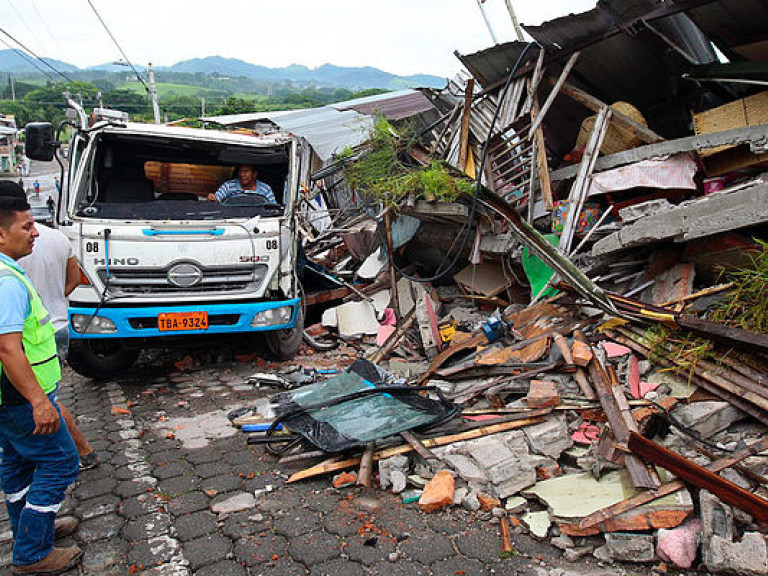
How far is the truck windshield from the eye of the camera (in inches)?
222

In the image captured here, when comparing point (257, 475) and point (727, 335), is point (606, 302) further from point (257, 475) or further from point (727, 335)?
point (257, 475)

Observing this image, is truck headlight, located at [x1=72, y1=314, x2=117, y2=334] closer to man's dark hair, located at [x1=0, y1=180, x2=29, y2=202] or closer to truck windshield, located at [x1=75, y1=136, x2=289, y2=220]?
truck windshield, located at [x1=75, y1=136, x2=289, y2=220]

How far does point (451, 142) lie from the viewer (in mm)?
7918

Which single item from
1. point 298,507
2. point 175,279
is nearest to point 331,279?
point 175,279

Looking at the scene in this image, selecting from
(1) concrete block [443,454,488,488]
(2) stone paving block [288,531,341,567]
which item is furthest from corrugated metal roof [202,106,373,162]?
(2) stone paving block [288,531,341,567]

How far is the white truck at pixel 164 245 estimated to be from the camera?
5.24 metres

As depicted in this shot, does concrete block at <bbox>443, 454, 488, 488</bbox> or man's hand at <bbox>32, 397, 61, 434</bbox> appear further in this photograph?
concrete block at <bbox>443, 454, 488, 488</bbox>

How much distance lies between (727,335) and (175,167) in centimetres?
624

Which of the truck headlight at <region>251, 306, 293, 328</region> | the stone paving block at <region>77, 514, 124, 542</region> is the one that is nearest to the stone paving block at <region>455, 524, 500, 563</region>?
the stone paving block at <region>77, 514, 124, 542</region>

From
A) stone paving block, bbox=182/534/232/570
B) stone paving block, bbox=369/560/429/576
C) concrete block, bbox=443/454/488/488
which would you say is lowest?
stone paving block, bbox=182/534/232/570

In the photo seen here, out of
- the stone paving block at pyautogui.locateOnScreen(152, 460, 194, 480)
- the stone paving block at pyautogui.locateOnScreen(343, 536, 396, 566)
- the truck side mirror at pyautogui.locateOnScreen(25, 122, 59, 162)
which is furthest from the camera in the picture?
the truck side mirror at pyautogui.locateOnScreen(25, 122, 59, 162)

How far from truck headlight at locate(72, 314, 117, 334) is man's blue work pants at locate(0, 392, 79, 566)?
103 inches

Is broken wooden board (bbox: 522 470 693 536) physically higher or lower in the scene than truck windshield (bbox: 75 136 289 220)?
lower

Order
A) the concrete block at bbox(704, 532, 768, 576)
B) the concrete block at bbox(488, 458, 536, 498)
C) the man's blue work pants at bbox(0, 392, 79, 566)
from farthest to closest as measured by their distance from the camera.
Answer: the concrete block at bbox(488, 458, 536, 498) → the man's blue work pants at bbox(0, 392, 79, 566) → the concrete block at bbox(704, 532, 768, 576)
